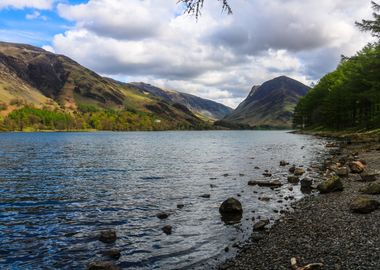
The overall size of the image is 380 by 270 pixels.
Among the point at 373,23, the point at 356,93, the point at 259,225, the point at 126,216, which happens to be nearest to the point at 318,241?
the point at 259,225

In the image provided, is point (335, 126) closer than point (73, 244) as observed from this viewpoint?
No

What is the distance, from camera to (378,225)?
18.1m

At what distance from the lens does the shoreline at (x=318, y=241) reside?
1436 centimetres

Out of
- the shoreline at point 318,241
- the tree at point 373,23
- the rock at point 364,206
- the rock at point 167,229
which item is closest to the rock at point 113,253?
the rock at point 167,229

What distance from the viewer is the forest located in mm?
70562

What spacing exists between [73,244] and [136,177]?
26.8 meters

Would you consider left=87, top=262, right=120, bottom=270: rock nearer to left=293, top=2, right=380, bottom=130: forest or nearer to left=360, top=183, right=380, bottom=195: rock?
left=360, top=183, right=380, bottom=195: rock

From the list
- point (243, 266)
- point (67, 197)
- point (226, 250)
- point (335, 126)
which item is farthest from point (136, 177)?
point (335, 126)

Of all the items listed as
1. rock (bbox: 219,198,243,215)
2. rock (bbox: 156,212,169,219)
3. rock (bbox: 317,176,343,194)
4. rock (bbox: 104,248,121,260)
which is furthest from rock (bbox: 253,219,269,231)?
rock (bbox: 317,176,343,194)

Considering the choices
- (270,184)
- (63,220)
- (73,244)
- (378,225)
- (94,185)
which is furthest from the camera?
(94,185)

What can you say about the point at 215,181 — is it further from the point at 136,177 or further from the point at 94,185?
the point at 94,185

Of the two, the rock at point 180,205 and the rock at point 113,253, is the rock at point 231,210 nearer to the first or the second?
the rock at point 180,205

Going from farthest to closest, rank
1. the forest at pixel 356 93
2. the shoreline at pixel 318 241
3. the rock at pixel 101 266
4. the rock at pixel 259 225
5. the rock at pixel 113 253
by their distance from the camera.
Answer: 1. the forest at pixel 356 93
2. the rock at pixel 259 225
3. the rock at pixel 113 253
4. the rock at pixel 101 266
5. the shoreline at pixel 318 241

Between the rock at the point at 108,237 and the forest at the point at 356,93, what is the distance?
192ft
